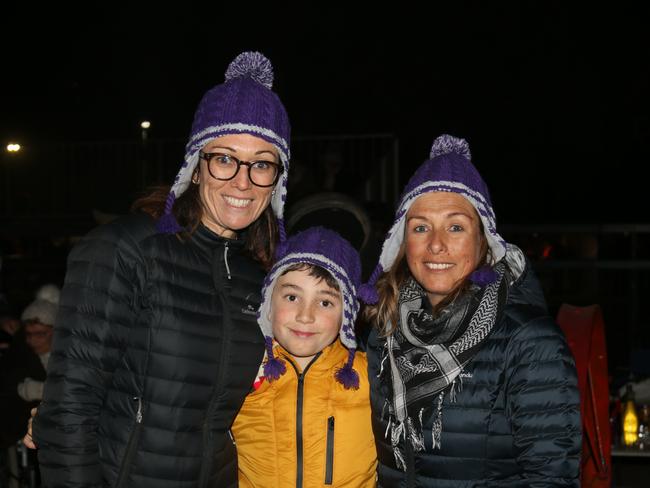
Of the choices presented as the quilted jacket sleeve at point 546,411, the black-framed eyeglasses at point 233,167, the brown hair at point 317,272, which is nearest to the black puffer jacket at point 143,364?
the black-framed eyeglasses at point 233,167

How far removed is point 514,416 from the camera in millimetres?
2441

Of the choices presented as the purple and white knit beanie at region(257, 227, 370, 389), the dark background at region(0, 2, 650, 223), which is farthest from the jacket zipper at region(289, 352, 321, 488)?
the dark background at region(0, 2, 650, 223)

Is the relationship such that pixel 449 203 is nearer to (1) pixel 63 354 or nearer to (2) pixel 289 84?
(1) pixel 63 354

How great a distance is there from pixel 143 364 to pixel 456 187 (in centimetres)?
125

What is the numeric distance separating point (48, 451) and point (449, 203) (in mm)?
1578

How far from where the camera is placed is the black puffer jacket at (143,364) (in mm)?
2344

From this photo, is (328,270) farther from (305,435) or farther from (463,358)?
(463,358)

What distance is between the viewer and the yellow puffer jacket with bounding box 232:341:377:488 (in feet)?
9.62

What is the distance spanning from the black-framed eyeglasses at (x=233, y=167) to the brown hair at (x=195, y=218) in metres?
0.14

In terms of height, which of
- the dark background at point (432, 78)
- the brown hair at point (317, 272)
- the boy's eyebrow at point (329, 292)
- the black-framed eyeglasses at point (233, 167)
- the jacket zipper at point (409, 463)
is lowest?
the jacket zipper at point (409, 463)

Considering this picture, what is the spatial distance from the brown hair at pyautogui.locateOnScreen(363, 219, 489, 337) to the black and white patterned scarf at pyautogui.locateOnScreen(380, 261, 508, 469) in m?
0.05

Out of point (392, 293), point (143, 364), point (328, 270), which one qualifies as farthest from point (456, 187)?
point (143, 364)

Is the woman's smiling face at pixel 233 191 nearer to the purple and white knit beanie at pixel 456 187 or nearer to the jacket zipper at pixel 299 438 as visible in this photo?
the purple and white knit beanie at pixel 456 187

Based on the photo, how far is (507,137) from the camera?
15430mm
